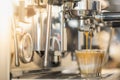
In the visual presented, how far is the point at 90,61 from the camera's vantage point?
0.92 meters

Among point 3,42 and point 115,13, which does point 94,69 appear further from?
point 3,42

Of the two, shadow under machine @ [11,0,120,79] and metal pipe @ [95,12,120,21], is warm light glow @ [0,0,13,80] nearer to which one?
shadow under machine @ [11,0,120,79]

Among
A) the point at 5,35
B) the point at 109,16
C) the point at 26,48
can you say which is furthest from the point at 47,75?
the point at 109,16

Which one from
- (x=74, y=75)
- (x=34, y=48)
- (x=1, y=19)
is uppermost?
(x=1, y=19)

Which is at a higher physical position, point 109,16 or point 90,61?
point 109,16

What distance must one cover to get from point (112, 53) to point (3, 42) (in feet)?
1.61

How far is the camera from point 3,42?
3.34 ft

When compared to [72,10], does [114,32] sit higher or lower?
lower

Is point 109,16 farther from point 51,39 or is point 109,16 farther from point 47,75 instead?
point 47,75

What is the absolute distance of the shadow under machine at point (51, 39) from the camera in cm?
100

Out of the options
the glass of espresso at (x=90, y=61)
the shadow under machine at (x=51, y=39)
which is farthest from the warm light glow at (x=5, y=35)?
the glass of espresso at (x=90, y=61)

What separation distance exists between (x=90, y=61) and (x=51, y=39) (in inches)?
8.2

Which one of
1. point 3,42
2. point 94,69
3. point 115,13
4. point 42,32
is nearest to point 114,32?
point 115,13

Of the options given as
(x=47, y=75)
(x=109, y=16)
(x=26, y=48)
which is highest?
(x=109, y=16)
